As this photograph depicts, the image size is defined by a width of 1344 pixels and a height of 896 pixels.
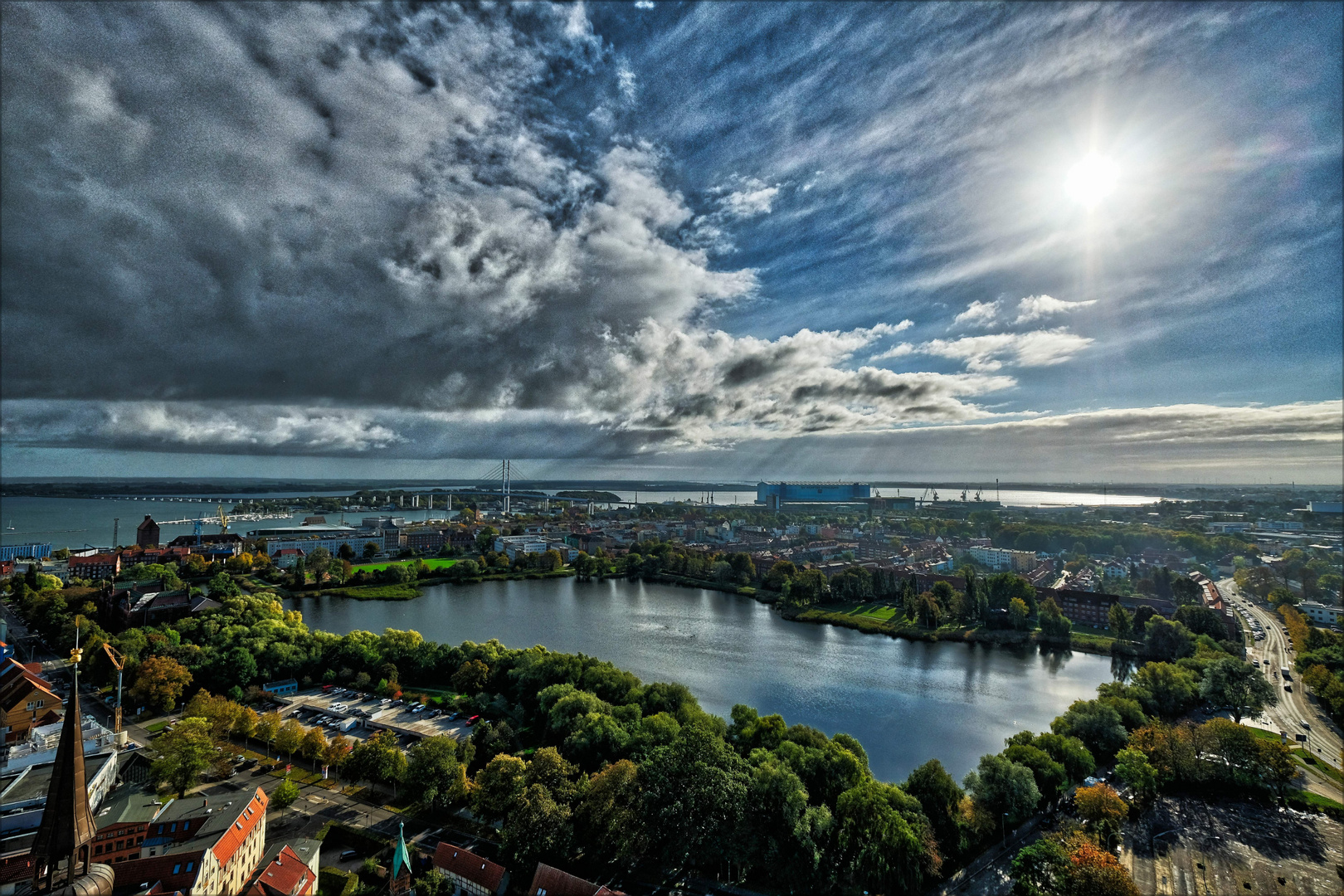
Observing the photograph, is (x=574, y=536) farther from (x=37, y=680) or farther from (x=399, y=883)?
(x=399, y=883)

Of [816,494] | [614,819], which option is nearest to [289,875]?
[614,819]

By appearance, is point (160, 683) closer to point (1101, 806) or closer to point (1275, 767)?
point (1101, 806)

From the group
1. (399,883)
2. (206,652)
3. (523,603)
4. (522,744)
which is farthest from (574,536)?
(399,883)

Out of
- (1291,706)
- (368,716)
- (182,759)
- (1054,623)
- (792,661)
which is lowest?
(792,661)

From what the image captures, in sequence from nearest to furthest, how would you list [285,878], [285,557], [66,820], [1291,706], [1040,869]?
[66,820] < [285,878] < [1040,869] < [1291,706] < [285,557]

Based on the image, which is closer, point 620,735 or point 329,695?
point 620,735

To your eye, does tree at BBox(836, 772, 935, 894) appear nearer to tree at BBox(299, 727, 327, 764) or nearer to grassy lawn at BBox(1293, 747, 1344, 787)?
tree at BBox(299, 727, 327, 764)

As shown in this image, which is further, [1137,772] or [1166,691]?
[1166,691]
